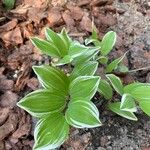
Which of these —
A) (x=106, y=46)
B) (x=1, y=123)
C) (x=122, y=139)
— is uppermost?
(x=106, y=46)

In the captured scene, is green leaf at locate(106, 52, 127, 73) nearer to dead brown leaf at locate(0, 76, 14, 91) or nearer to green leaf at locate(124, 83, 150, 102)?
green leaf at locate(124, 83, 150, 102)

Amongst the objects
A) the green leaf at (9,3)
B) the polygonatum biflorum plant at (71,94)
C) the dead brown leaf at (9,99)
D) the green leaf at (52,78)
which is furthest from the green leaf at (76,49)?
the green leaf at (9,3)

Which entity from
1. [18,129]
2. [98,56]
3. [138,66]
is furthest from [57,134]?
[138,66]

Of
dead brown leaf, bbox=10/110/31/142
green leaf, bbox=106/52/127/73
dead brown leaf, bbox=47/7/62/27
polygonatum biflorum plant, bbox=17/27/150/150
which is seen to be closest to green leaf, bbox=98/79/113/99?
polygonatum biflorum plant, bbox=17/27/150/150

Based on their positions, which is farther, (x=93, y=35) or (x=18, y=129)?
(x=93, y=35)

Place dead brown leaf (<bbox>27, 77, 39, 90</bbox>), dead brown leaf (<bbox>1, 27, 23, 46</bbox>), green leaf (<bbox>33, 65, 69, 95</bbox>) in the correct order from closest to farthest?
Result: green leaf (<bbox>33, 65, 69, 95</bbox>), dead brown leaf (<bbox>27, 77, 39, 90</bbox>), dead brown leaf (<bbox>1, 27, 23, 46</bbox>)

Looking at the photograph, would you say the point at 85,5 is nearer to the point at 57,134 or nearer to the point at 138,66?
the point at 138,66

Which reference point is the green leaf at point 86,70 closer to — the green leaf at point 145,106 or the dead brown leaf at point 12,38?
the green leaf at point 145,106
